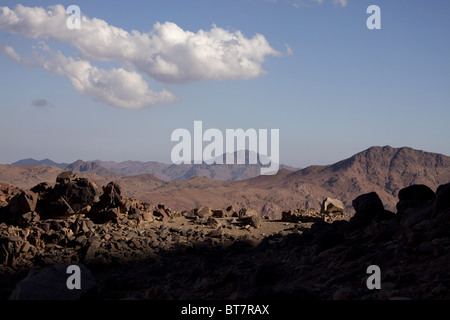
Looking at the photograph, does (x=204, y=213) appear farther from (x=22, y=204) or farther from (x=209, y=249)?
(x=22, y=204)

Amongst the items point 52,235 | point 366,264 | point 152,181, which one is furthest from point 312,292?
point 152,181

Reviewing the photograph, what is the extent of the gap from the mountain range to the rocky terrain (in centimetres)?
3206

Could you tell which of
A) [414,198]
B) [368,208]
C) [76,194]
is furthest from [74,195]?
[414,198]

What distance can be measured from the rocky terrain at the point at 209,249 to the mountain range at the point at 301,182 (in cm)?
3206

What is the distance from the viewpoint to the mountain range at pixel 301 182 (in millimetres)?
Result: 55094

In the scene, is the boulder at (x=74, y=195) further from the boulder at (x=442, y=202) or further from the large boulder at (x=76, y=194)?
the boulder at (x=442, y=202)

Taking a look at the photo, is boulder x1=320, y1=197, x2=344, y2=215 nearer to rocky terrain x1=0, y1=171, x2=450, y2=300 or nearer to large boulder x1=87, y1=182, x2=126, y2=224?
rocky terrain x1=0, y1=171, x2=450, y2=300

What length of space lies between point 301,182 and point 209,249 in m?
58.9

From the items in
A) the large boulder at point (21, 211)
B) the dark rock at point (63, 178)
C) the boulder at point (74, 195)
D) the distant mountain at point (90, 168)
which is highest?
the distant mountain at point (90, 168)

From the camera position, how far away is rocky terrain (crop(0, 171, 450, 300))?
6.60m

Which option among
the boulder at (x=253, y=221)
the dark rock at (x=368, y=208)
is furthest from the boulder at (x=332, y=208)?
the dark rock at (x=368, y=208)

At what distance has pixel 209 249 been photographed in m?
12.5
